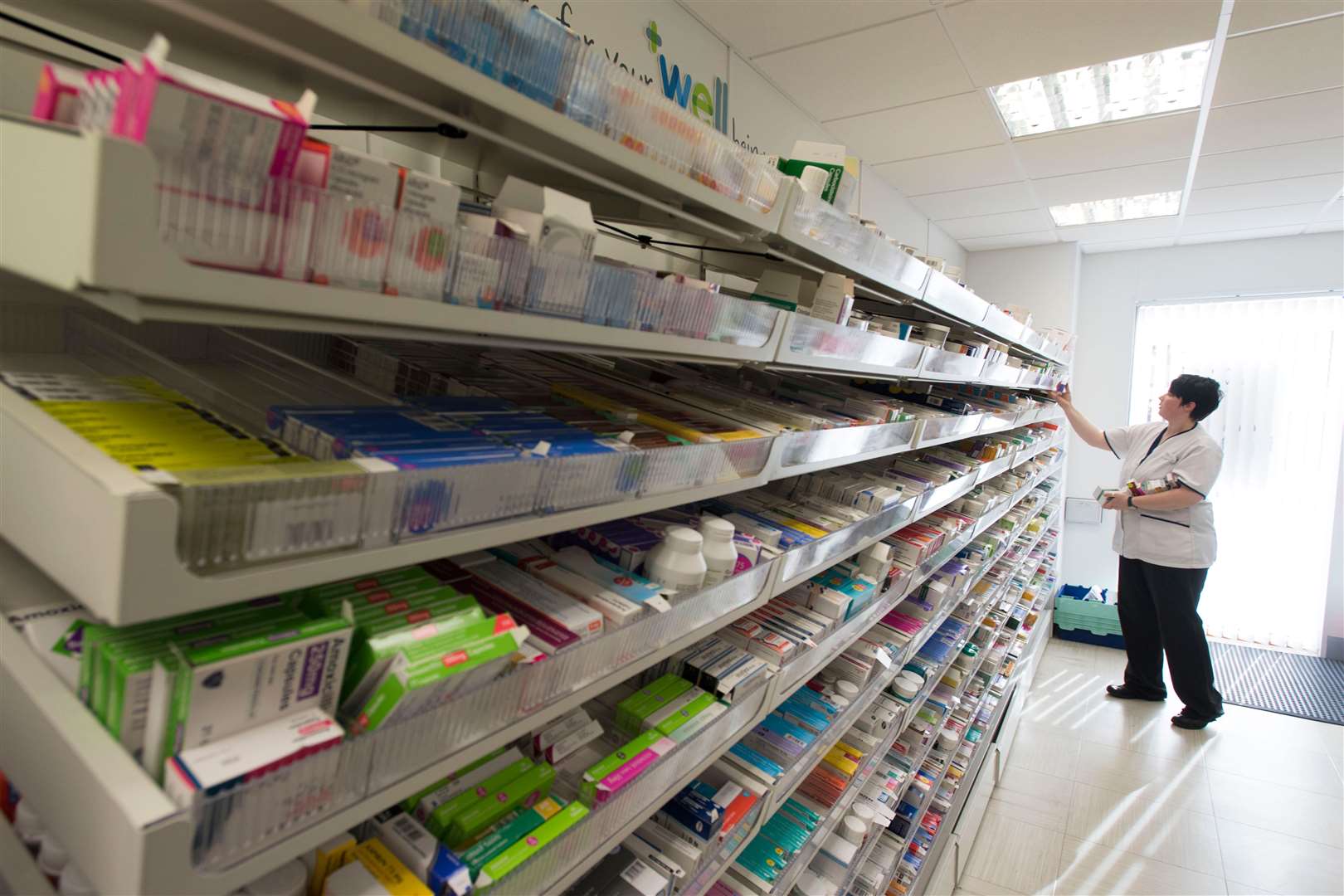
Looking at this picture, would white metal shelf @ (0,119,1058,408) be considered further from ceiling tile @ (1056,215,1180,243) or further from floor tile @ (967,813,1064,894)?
ceiling tile @ (1056,215,1180,243)

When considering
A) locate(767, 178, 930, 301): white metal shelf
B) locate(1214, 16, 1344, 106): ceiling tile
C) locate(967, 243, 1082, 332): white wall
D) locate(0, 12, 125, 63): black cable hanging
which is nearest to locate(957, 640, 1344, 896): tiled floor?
locate(767, 178, 930, 301): white metal shelf

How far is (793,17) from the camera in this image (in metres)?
2.12

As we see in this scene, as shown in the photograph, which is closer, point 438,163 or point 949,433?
point 438,163

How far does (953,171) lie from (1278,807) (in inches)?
147

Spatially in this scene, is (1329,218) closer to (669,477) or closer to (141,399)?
(669,477)

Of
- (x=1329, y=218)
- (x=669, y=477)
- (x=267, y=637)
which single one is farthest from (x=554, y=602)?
(x=1329, y=218)

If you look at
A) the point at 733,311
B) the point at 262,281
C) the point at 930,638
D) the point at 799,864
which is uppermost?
the point at 733,311

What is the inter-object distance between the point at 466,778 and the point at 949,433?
188 centimetres

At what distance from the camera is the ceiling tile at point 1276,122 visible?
264 centimetres

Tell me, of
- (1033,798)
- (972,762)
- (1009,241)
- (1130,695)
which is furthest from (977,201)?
(1130,695)

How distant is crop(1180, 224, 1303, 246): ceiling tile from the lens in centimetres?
472

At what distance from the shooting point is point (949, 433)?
89.4 inches

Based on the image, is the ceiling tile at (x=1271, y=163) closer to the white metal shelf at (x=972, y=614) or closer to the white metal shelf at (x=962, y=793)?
the white metal shelf at (x=972, y=614)

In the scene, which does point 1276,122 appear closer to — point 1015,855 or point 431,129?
point 1015,855
